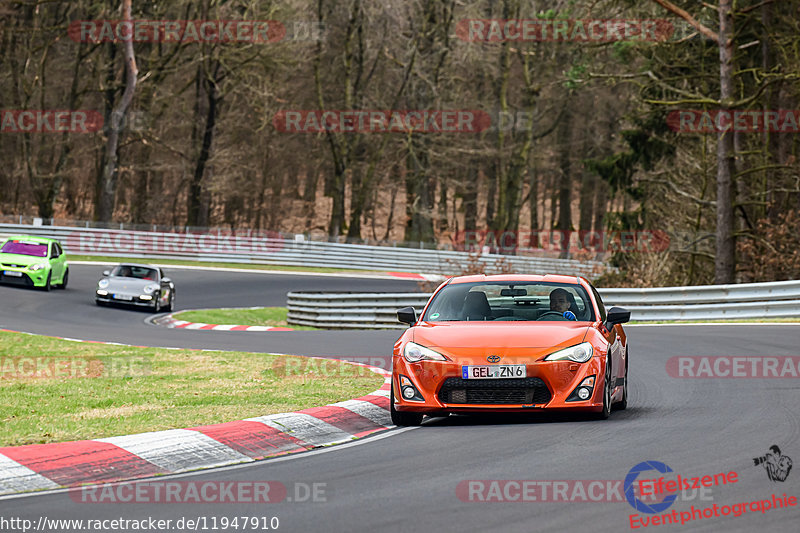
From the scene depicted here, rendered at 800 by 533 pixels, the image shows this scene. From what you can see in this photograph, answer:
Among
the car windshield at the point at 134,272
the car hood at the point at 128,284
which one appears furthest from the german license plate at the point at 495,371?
the car windshield at the point at 134,272

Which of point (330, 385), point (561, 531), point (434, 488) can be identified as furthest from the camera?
point (330, 385)

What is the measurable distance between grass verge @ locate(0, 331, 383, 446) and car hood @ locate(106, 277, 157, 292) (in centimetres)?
1153

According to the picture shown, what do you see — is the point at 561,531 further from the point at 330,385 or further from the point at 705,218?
the point at 705,218

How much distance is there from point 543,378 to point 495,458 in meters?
1.65

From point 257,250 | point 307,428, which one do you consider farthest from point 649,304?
point 257,250

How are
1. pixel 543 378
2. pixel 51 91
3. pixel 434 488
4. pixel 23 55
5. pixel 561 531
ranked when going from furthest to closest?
pixel 51 91 < pixel 23 55 < pixel 543 378 < pixel 434 488 < pixel 561 531

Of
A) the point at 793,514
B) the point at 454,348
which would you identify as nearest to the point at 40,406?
the point at 454,348

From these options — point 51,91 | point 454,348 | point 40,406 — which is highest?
point 51,91

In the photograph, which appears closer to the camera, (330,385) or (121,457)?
(121,457)

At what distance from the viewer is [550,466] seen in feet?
24.4

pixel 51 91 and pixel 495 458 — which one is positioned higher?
pixel 51 91
